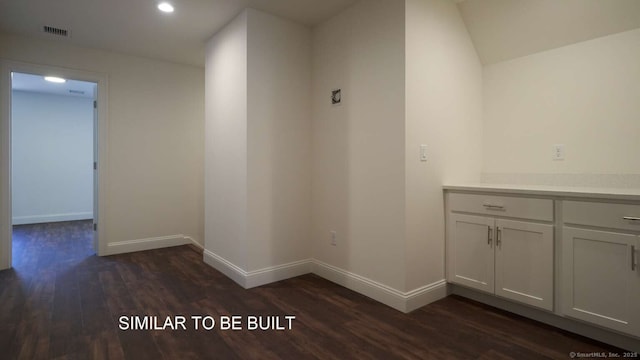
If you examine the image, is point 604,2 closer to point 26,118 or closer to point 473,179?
point 473,179

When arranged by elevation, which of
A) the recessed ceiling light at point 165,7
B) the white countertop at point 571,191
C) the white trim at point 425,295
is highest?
the recessed ceiling light at point 165,7

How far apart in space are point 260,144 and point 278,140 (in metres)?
0.20

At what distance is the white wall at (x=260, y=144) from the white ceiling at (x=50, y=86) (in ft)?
11.3

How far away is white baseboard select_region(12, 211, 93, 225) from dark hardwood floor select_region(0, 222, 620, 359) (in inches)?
141

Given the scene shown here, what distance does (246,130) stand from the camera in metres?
2.84

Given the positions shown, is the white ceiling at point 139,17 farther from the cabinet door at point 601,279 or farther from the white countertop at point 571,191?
the cabinet door at point 601,279

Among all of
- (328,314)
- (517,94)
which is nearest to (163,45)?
(328,314)

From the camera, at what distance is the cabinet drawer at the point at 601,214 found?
1789 mm

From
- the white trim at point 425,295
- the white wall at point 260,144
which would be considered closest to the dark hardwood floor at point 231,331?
the white trim at point 425,295

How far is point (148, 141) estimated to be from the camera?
4.14 m

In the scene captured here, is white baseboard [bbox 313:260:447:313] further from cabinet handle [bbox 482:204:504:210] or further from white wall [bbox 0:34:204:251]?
white wall [bbox 0:34:204:251]

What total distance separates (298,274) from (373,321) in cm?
110

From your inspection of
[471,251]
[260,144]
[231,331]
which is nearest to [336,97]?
[260,144]

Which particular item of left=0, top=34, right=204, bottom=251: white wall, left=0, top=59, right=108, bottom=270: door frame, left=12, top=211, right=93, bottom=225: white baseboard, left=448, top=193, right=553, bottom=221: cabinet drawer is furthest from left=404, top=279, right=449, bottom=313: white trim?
left=12, top=211, right=93, bottom=225: white baseboard
